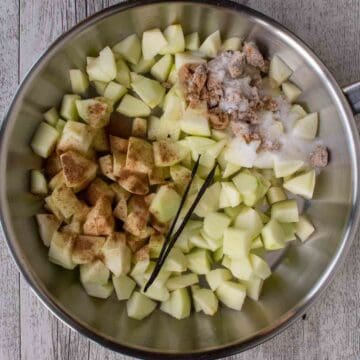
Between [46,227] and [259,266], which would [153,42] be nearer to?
[46,227]

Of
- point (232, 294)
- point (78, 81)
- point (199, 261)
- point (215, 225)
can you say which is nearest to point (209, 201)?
point (215, 225)

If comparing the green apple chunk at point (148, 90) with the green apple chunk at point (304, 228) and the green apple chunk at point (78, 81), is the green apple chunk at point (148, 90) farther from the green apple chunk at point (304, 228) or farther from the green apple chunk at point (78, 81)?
the green apple chunk at point (304, 228)

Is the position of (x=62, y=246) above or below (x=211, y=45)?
below

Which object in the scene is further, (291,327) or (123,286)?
(291,327)

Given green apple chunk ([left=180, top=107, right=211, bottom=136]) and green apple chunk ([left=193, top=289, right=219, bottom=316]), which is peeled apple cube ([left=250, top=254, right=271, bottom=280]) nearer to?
green apple chunk ([left=193, top=289, right=219, bottom=316])

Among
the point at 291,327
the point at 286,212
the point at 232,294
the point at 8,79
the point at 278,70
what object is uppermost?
the point at 278,70

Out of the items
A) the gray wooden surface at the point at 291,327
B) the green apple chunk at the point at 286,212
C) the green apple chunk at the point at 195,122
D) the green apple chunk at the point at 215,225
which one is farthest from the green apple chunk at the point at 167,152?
the gray wooden surface at the point at 291,327
